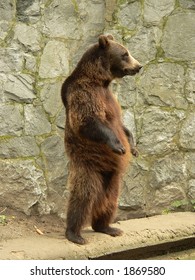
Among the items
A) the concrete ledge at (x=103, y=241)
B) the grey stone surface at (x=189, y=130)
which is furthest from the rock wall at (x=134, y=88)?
the concrete ledge at (x=103, y=241)

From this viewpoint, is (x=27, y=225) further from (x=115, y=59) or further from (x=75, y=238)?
(x=115, y=59)

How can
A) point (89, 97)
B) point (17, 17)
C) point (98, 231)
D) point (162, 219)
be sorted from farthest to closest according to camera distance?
point (17, 17) < point (162, 219) < point (98, 231) < point (89, 97)

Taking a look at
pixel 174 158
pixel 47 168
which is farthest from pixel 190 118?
pixel 47 168

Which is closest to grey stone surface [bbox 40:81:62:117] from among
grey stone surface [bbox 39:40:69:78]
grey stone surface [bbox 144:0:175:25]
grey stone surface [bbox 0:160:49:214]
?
grey stone surface [bbox 39:40:69:78]

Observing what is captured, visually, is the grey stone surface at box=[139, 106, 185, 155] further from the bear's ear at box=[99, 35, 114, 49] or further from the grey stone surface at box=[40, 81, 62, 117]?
the bear's ear at box=[99, 35, 114, 49]

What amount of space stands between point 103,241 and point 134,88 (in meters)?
2.39

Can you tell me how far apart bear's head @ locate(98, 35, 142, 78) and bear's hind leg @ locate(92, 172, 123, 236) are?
3.10 ft

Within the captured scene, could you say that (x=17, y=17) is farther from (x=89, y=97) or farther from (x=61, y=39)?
(x=89, y=97)

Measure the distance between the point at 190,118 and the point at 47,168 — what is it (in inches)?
72.0

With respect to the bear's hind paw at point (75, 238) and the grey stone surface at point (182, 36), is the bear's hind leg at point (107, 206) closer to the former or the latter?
the bear's hind paw at point (75, 238)

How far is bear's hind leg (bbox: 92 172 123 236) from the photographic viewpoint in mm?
5379

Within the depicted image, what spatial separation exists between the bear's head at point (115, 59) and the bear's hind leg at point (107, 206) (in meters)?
0.94

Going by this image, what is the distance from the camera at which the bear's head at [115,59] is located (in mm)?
5312

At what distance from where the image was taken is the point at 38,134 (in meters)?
7.01
